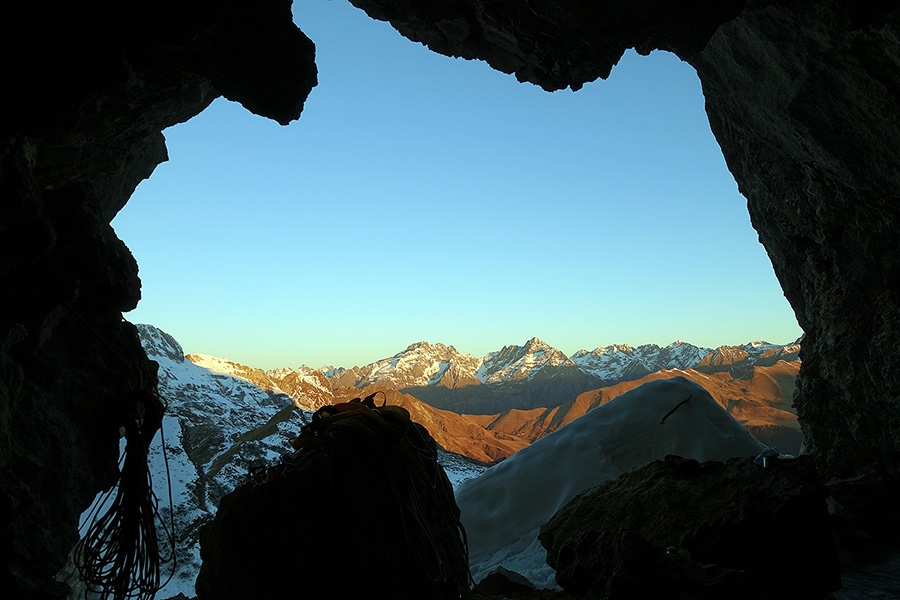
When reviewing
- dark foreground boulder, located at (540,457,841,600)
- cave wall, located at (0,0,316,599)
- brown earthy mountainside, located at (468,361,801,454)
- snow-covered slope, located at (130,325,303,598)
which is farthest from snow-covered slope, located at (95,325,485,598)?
brown earthy mountainside, located at (468,361,801,454)

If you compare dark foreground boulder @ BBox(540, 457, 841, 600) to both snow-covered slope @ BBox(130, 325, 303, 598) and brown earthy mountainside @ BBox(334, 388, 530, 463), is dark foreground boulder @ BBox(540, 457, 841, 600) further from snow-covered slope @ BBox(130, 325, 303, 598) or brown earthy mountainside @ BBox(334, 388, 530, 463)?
brown earthy mountainside @ BBox(334, 388, 530, 463)

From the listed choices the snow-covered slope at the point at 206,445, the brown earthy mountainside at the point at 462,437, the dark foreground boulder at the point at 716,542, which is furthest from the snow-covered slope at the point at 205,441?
the brown earthy mountainside at the point at 462,437

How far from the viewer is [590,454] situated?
8648 millimetres

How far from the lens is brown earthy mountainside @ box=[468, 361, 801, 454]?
205ft

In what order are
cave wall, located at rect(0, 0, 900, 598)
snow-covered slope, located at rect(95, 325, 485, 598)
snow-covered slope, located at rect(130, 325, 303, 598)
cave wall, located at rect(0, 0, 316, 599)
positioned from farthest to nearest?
snow-covered slope, located at rect(130, 325, 303, 598) < snow-covered slope, located at rect(95, 325, 485, 598) < cave wall, located at rect(0, 0, 900, 598) < cave wall, located at rect(0, 0, 316, 599)

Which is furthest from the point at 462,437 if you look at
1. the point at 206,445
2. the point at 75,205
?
the point at 75,205

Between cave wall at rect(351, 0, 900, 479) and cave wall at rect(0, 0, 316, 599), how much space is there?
261cm

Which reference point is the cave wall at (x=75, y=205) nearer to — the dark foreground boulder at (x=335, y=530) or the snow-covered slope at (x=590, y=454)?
the dark foreground boulder at (x=335, y=530)

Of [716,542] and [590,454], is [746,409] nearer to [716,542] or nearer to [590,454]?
[590,454]

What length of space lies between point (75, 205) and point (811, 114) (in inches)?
293

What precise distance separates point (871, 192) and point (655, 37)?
311cm

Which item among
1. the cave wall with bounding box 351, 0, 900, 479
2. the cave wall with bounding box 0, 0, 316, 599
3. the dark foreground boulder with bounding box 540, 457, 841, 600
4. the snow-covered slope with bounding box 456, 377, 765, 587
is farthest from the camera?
the snow-covered slope with bounding box 456, 377, 765, 587

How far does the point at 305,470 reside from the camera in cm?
367

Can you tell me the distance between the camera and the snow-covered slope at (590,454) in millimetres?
7750
